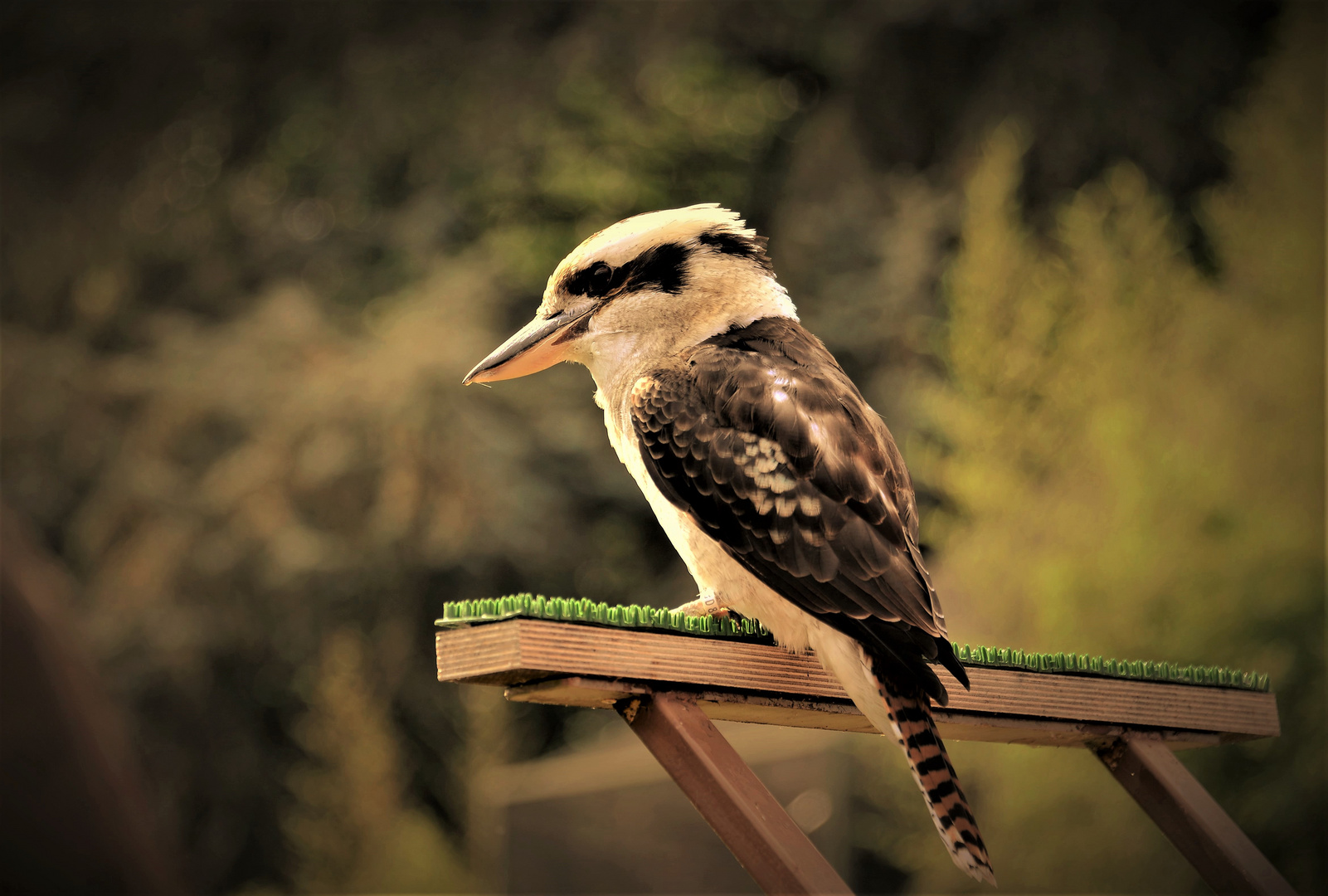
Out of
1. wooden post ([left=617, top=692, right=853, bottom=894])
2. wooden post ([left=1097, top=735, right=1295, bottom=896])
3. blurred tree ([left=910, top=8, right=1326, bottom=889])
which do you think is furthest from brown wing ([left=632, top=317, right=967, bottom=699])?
blurred tree ([left=910, top=8, right=1326, bottom=889])

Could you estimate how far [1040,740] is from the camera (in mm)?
2000

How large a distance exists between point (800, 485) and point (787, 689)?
283 millimetres

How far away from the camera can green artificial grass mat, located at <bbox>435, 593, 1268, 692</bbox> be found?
4.63 ft

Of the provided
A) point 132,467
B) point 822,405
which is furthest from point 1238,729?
point 132,467

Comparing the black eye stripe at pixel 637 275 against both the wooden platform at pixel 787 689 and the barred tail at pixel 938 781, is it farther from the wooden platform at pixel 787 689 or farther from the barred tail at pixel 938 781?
the barred tail at pixel 938 781

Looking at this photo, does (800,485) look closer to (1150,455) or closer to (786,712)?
(786,712)

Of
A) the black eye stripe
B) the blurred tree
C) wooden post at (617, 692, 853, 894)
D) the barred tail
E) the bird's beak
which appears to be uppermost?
the black eye stripe

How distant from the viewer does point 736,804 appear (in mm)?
1447

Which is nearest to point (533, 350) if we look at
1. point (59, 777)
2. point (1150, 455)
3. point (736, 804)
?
point (736, 804)

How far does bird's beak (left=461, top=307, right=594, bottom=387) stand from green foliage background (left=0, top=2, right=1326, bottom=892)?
2.52 metres

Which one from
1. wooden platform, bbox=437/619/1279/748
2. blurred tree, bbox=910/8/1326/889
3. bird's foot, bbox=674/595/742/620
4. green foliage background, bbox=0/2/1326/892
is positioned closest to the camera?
wooden platform, bbox=437/619/1279/748

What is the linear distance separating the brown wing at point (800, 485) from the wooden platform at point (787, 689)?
0.45 feet

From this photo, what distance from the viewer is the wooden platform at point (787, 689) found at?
1408 mm

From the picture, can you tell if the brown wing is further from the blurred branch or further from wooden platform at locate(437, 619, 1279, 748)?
the blurred branch
